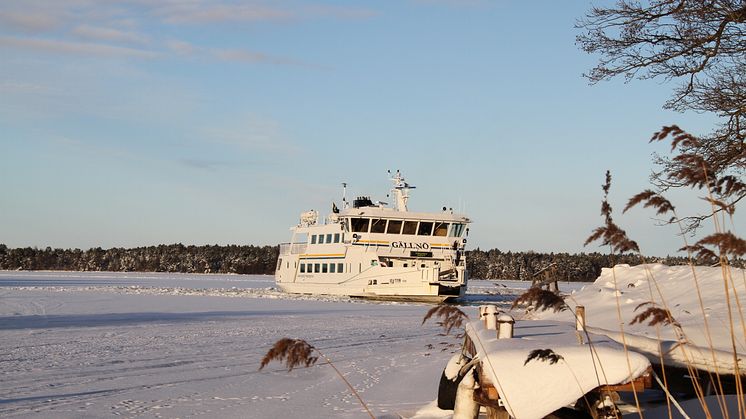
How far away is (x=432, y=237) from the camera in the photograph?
34281 mm

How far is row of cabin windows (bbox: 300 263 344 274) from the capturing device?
118 feet

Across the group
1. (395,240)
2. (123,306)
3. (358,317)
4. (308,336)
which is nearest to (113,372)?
(308,336)

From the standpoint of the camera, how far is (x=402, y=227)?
33938 millimetres

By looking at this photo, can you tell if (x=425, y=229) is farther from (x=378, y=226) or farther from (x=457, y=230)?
(x=378, y=226)

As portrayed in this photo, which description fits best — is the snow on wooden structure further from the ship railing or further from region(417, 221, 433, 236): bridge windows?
the ship railing

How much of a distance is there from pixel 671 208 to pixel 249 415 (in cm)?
516

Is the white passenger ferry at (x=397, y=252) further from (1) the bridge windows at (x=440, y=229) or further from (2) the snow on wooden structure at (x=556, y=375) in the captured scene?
(2) the snow on wooden structure at (x=556, y=375)

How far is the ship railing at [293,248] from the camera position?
39303 mm

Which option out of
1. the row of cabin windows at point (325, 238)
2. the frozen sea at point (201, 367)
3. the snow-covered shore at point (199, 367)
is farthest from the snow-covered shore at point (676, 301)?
the row of cabin windows at point (325, 238)

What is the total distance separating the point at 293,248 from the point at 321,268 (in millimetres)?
3591

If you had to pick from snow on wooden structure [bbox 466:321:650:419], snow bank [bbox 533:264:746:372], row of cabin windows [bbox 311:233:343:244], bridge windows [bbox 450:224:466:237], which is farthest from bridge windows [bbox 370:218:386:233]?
snow on wooden structure [bbox 466:321:650:419]

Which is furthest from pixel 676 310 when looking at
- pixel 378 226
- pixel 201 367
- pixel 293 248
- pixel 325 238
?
pixel 293 248

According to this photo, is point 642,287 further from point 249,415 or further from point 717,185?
point 717,185

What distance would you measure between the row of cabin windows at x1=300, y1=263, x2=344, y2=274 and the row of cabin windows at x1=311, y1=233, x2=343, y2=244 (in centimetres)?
104
